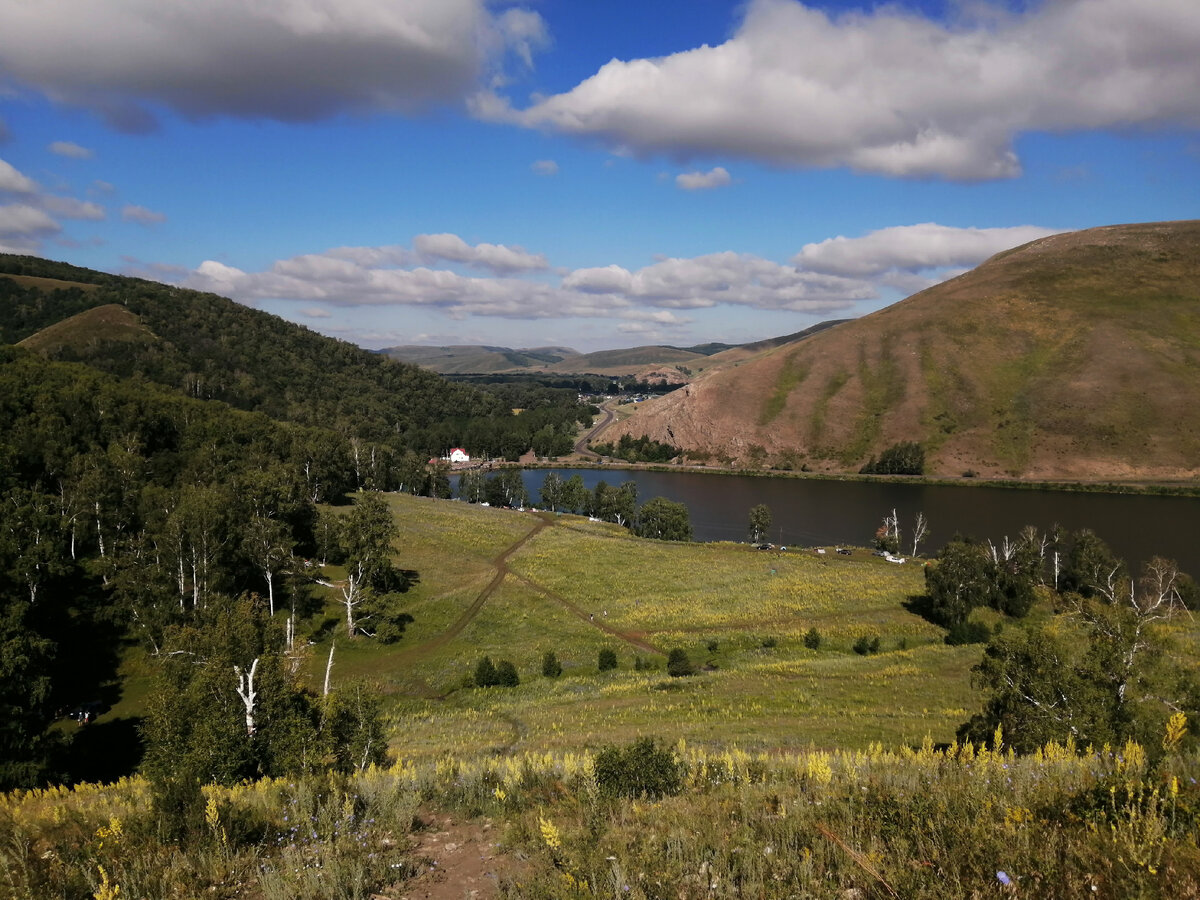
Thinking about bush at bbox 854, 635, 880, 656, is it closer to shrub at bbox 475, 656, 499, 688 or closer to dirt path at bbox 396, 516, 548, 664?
shrub at bbox 475, 656, 499, 688

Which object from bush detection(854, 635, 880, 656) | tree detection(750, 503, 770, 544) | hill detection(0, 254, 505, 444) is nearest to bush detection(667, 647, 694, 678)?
bush detection(854, 635, 880, 656)

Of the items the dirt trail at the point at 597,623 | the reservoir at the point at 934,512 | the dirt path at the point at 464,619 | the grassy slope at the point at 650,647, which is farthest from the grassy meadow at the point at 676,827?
the reservoir at the point at 934,512

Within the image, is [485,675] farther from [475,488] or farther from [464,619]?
[475,488]

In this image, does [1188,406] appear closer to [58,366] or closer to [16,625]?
[16,625]

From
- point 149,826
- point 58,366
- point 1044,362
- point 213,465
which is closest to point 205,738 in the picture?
point 149,826

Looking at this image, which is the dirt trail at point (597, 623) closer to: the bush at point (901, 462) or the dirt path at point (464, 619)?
the dirt path at point (464, 619)
